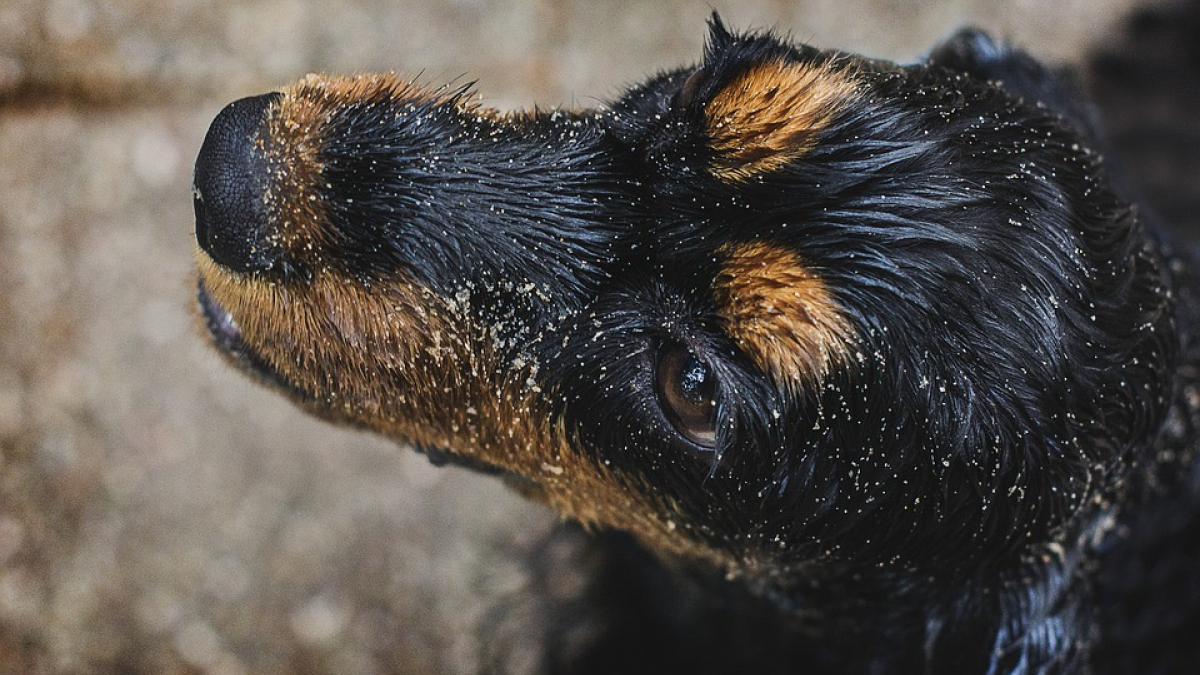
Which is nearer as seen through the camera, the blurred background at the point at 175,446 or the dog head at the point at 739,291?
the dog head at the point at 739,291

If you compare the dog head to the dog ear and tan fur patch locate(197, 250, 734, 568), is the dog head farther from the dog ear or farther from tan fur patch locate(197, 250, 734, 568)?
the dog ear

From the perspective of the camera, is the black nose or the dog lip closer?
the black nose

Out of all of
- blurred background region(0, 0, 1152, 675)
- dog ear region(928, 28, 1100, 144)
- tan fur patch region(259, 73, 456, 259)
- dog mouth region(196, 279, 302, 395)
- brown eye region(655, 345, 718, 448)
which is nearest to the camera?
brown eye region(655, 345, 718, 448)

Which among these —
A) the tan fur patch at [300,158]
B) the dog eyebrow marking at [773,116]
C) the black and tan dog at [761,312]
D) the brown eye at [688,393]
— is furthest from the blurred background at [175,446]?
the brown eye at [688,393]

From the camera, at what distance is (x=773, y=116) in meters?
2.25

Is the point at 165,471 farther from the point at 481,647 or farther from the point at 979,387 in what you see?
the point at 979,387

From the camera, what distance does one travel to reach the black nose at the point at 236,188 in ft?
7.54

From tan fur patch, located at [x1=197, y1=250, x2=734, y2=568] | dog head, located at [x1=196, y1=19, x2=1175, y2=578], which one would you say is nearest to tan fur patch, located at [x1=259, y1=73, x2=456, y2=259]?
dog head, located at [x1=196, y1=19, x2=1175, y2=578]

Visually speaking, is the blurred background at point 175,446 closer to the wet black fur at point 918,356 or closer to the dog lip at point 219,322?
the dog lip at point 219,322

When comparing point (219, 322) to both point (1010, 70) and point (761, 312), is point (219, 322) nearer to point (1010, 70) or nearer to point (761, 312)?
point (761, 312)

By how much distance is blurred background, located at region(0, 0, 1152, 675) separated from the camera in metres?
4.00

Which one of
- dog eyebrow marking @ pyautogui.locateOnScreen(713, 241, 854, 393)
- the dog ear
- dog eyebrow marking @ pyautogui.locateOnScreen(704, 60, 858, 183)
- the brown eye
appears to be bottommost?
the brown eye

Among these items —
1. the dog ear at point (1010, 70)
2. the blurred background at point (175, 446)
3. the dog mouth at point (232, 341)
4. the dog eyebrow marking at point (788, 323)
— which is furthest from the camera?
the blurred background at point (175, 446)

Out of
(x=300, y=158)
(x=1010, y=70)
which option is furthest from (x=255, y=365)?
(x=1010, y=70)
